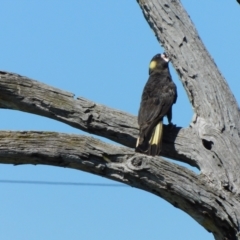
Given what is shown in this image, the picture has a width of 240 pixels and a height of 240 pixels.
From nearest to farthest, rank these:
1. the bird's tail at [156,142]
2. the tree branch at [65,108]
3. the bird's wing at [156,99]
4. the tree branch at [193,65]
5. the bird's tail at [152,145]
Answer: the tree branch at [65,108], the tree branch at [193,65], the bird's tail at [152,145], the bird's tail at [156,142], the bird's wing at [156,99]

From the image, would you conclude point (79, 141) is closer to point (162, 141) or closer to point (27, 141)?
point (27, 141)

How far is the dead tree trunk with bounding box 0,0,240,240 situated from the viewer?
404 cm

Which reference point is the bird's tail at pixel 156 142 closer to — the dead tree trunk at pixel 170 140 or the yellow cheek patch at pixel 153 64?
the dead tree trunk at pixel 170 140

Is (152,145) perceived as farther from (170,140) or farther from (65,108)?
(65,108)

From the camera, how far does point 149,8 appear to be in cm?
504

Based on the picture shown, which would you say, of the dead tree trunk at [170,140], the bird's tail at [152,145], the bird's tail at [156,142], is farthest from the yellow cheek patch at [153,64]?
the dead tree trunk at [170,140]

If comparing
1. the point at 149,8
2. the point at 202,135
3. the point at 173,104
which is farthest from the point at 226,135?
the point at 173,104

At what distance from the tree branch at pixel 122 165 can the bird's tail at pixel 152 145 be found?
51 centimetres

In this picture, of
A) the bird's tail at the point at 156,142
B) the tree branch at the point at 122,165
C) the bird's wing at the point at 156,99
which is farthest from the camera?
the bird's wing at the point at 156,99

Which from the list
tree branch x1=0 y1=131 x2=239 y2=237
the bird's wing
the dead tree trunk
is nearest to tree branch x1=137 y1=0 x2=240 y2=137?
the dead tree trunk

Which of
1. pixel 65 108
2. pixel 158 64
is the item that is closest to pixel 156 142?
pixel 65 108

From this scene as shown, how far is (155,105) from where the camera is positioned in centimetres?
606

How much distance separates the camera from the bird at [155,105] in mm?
4898

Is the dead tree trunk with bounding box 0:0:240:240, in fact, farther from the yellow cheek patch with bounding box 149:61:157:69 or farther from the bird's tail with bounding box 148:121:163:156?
the yellow cheek patch with bounding box 149:61:157:69
